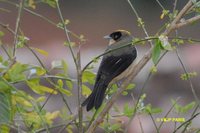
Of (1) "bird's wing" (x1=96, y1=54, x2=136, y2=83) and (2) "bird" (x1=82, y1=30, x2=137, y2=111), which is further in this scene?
(1) "bird's wing" (x1=96, y1=54, x2=136, y2=83)

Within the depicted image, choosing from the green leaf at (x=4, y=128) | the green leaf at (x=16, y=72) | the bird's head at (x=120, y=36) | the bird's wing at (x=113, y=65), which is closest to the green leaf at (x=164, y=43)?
the green leaf at (x=16, y=72)

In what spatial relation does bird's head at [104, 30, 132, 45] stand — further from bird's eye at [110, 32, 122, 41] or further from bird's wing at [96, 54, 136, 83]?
bird's wing at [96, 54, 136, 83]

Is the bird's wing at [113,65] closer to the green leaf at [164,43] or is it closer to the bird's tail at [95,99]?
the bird's tail at [95,99]

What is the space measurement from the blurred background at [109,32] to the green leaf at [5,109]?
3.09 meters

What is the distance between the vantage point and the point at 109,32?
817cm

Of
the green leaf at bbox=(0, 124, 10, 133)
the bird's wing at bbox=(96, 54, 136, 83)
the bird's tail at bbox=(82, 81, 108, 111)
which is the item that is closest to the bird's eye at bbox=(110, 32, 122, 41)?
the bird's wing at bbox=(96, 54, 136, 83)

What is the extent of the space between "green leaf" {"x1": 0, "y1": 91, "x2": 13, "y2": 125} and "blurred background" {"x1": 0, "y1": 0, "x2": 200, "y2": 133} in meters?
3.09

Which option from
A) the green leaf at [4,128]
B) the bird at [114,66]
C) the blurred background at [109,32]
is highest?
the blurred background at [109,32]

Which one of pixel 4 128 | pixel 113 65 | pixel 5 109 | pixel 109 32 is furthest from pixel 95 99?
pixel 109 32

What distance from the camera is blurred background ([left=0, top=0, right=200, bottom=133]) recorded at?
597 cm

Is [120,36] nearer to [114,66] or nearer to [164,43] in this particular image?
[114,66]

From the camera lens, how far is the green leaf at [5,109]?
174 centimetres

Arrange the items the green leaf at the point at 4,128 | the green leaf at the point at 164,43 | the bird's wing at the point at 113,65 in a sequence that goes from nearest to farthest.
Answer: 1. the green leaf at the point at 164,43
2. the green leaf at the point at 4,128
3. the bird's wing at the point at 113,65

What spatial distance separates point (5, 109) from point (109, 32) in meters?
6.46
